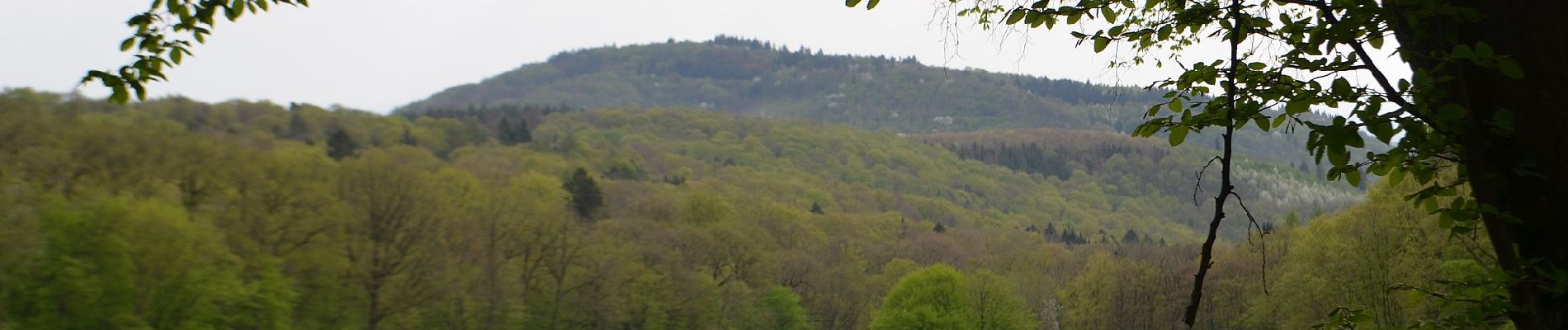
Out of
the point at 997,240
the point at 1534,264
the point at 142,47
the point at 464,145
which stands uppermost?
the point at 142,47

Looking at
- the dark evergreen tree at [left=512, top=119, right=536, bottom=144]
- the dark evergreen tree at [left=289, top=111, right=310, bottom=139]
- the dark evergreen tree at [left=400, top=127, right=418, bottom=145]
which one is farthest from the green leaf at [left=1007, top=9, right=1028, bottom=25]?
the dark evergreen tree at [left=512, top=119, right=536, bottom=144]

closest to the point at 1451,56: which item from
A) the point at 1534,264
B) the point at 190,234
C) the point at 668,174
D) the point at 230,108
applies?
the point at 1534,264

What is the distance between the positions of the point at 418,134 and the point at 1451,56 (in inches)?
4244

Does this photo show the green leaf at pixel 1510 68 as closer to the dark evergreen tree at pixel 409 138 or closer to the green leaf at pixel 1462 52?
the green leaf at pixel 1462 52

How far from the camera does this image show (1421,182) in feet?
12.9

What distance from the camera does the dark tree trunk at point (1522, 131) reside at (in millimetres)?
3283

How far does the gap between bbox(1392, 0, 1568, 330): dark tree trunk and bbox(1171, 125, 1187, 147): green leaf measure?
69 centimetres

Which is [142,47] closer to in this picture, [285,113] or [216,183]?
[216,183]

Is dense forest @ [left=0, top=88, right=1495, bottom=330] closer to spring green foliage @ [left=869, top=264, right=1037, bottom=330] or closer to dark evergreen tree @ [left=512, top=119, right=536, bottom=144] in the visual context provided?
spring green foliage @ [left=869, top=264, right=1037, bottom=330]

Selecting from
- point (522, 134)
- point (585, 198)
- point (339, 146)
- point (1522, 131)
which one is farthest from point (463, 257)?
point (522, 134)

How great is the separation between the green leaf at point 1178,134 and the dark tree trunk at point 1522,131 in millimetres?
→ 690

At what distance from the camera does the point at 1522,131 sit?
3.32 metres

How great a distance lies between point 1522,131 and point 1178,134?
96 centimetres

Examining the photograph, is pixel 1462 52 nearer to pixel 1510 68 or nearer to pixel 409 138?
pixel 1510 68
